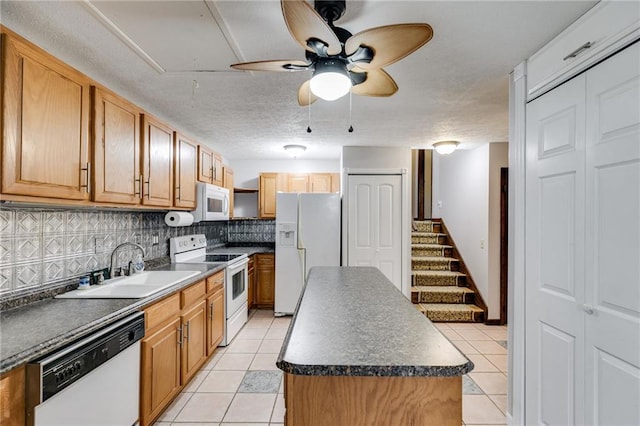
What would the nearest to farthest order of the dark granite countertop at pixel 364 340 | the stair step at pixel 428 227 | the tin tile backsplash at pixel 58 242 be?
the dark granite countertop at pixel 364 340
the tin tile backsplash at pixel 58 242
the stair step at pixel 428 227

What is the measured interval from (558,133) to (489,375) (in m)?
2.20

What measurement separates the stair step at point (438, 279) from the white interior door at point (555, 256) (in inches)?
111

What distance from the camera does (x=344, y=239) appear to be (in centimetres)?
450

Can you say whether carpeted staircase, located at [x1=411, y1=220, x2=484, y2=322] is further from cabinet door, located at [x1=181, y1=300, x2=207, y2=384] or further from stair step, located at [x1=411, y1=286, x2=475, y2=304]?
cabinet door, located at [x1=181, y1=300, x2=207, y2=384]

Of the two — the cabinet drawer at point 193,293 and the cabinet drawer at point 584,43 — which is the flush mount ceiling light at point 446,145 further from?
the cabinet drawer at point 193,293

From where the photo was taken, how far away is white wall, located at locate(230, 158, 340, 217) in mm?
5508

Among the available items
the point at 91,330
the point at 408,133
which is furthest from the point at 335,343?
the point at 408,133

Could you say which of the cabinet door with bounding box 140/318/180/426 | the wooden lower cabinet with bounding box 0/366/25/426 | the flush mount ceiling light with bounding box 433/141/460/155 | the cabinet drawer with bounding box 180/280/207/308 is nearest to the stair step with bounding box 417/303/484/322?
the flush mount ceiling light with bounding box 433/141/460/155

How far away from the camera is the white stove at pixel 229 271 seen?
139 inches

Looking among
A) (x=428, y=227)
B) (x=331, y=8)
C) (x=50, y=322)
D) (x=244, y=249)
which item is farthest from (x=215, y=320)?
(x=428, y=227)

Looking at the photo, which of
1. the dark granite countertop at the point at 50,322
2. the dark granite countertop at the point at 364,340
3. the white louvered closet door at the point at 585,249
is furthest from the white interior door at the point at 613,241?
the dark granite countertop at the point at 50,322

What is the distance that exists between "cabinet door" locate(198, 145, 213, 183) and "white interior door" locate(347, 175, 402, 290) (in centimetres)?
181

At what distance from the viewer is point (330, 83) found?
1.46 meters

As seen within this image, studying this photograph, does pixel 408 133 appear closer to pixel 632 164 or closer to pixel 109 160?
pixel 632 164
